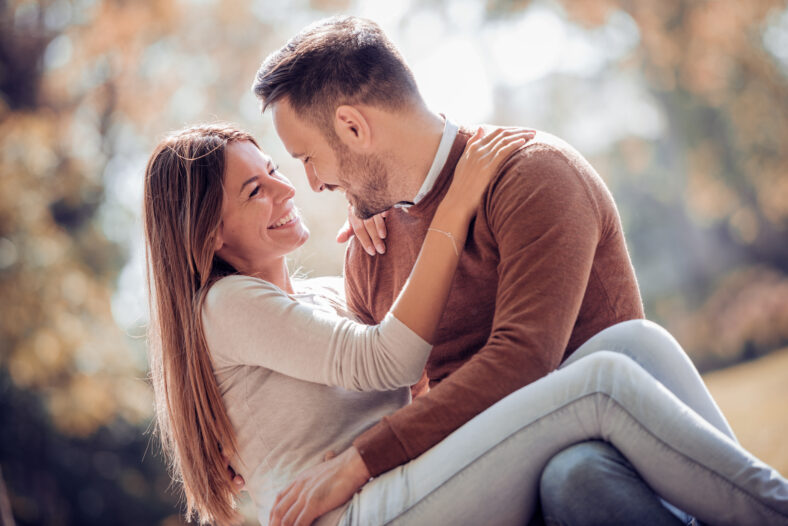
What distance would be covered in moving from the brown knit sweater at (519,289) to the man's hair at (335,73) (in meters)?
0.22

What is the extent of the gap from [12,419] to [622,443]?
486cm

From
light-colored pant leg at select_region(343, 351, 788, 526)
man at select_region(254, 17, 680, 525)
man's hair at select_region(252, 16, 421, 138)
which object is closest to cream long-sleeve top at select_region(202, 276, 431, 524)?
man at select_region(254, 17, 680, 525)

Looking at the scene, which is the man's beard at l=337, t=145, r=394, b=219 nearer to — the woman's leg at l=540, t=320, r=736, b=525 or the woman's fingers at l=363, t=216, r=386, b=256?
the woman's fingers at l=363, t=216, r=386, b=256

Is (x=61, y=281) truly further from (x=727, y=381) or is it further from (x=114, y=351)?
(x=727, y=381)

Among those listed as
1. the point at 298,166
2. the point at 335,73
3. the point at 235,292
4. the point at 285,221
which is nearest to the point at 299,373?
the point at 235,292

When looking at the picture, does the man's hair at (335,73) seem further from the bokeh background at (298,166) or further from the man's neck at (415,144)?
the bokeh background at (298,166)

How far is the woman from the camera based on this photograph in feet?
3.95

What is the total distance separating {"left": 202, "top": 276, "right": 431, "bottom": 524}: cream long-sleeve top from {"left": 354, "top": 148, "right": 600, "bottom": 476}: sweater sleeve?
0.43 feet

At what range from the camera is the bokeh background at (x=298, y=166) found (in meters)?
4.72

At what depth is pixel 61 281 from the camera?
15.1 feet

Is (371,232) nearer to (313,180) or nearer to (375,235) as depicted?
(375,235)

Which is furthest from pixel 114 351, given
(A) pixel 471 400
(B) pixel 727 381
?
(B) pixel 727 381

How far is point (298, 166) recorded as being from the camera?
5.60 metres

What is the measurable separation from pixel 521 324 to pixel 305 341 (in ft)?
1.41
